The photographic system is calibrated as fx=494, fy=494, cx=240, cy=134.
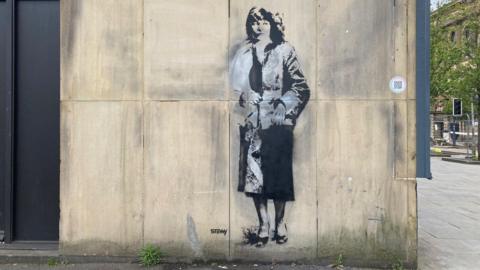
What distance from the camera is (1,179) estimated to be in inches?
264

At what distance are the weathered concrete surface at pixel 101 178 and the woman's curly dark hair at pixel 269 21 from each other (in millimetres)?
1668

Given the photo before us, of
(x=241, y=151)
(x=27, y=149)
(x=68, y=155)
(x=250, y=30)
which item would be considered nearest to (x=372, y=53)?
(x=250, y=30)

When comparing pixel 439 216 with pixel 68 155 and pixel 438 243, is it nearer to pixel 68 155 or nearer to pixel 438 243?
pixel 438 243

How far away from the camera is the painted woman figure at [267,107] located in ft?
20.0

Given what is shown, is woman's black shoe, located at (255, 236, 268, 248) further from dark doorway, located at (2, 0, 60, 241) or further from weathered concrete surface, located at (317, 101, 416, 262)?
dark doorway, located at (2, 0, 60, 241)

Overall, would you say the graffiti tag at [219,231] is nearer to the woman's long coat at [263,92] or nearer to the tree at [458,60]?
the woman's long coat at [263,92]

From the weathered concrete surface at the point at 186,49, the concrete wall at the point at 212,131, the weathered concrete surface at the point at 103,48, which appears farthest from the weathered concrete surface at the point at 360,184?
the weathered concrete surface at the point at 103,48

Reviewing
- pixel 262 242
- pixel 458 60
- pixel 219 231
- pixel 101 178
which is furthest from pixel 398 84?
pixel 458 60

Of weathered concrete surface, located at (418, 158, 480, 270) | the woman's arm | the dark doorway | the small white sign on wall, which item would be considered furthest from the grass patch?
the small white sign on wall

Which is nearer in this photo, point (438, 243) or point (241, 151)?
point (241, 151)

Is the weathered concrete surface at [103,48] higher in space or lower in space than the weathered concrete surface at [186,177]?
higher

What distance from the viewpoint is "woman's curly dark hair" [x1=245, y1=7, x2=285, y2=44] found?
241 inches

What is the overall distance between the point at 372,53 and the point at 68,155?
397 centimetres

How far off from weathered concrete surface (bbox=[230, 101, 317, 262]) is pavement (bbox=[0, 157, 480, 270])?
15 cm
